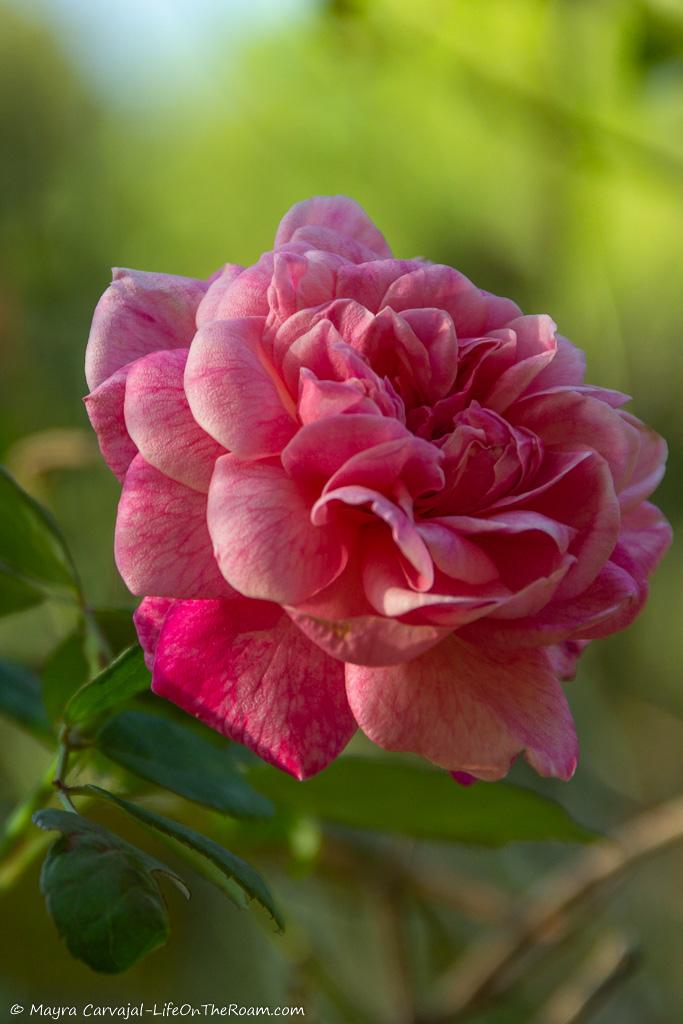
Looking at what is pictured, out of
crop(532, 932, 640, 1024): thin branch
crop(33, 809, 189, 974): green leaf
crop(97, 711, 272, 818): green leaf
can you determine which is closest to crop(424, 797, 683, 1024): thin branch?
crop(532, 932, 640, 1024): thin branch

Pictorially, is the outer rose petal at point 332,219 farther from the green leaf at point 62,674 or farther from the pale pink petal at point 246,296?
the green leaf at point 62,674

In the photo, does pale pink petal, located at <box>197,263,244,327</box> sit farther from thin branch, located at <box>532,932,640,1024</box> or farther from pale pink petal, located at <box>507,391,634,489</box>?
thin branch, located at <box>532,932,640,1024</box>

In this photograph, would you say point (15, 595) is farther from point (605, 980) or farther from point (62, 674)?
point (605, 980)

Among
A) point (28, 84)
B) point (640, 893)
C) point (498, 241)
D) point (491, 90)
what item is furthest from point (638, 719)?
point (28, 84)

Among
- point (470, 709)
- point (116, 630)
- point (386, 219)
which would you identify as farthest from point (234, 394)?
point (386, 219)

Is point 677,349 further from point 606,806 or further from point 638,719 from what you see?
point 606,806
